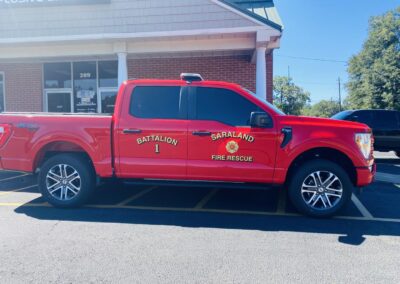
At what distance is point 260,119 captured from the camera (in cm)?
448

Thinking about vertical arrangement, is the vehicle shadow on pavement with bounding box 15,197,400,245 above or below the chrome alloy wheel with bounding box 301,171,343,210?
below

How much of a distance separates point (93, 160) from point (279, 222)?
2972 millimetres

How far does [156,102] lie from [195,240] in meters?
2.21

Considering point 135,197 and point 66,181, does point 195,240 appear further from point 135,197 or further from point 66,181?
point 66,181

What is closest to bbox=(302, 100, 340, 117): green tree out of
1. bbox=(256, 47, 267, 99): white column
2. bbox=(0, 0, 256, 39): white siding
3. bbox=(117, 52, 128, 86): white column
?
bbox=(256, 47, 267, 99): white column

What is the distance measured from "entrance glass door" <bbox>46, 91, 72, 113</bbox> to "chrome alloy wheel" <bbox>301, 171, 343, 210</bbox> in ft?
32.9

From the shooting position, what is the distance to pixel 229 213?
484cm

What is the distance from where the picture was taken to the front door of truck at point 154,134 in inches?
188

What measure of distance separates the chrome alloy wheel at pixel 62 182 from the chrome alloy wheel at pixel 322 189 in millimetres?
3551

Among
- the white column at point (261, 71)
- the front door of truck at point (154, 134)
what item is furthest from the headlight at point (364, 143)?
the white column at point (261, 71)

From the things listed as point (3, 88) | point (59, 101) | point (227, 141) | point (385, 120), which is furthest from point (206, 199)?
point (3, 88)

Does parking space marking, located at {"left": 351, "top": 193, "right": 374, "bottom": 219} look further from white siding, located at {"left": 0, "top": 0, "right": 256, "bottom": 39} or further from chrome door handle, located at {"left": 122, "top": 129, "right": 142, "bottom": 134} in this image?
white siding, located at {"left": 0, "top": 0, "right": 256, "bottom": 39}

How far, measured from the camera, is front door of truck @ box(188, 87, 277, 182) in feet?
15.1

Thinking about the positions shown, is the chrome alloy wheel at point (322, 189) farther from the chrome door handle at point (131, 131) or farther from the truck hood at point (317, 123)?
the chrome door handle at point (131, 131)
